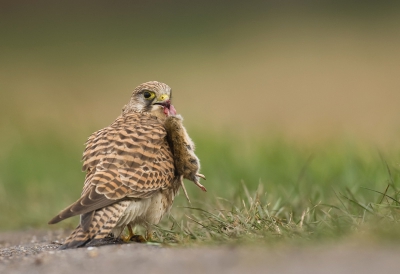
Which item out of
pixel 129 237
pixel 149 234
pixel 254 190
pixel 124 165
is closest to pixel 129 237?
pixel 129 237

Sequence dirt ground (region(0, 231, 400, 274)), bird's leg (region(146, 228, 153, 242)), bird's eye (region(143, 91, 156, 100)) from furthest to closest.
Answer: bird's eye (region(143, 91, 156, 100)), bird's leg (region(146, 228, 153, 242)), dirt ground (region(0, 231, 400, 274))

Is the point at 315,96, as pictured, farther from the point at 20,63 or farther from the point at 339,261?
the point at 339,261

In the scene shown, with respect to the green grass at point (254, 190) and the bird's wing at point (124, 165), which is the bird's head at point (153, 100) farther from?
the green grass at point (254, 190)

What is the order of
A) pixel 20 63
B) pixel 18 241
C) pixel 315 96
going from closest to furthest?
pixel 18 241, pixel 315 96, pixel 20 63

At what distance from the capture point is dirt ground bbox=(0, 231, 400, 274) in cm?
366

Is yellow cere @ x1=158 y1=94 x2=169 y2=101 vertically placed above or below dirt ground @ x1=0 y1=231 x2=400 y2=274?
above

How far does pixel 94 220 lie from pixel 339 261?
187 centimetres

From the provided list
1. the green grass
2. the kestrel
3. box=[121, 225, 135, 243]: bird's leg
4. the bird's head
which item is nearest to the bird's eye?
the bird's head

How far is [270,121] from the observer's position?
1191 centimetres

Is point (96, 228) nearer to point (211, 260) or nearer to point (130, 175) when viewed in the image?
point (130, 175)

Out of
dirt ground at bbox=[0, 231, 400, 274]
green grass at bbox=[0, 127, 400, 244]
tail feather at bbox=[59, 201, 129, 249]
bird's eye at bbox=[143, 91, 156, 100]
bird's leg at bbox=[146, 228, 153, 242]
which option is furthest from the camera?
bird's eye at bbox=[143, 91, 156, 100]

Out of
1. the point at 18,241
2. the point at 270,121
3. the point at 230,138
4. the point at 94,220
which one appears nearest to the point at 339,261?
the point at 94,220

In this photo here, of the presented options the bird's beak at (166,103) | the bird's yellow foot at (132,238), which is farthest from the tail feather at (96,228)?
the bird's beak at (166,103)

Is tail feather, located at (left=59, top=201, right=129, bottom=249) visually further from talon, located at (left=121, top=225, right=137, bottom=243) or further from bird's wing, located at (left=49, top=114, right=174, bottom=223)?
talon, located at (left=121, top=225, right=137, bottom=243)
